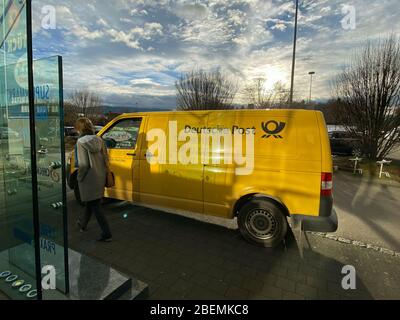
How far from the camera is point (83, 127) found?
350cm

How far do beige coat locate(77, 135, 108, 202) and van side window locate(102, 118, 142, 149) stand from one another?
1.13 metres

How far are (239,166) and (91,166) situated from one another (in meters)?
2.22

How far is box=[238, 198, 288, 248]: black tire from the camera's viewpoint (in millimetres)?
3792

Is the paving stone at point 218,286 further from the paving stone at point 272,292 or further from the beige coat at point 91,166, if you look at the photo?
the beige coat at point 91,166

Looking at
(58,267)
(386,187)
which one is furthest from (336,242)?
(386,187)

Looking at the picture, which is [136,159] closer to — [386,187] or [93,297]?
[93,297]

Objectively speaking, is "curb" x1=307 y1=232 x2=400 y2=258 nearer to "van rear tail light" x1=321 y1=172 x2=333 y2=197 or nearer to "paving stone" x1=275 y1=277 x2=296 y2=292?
"van rear tail light" x1=321 y1=172 x2=333 y2=197

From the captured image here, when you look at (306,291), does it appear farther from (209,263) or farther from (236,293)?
(209,263)

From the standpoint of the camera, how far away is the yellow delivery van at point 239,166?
3.56m

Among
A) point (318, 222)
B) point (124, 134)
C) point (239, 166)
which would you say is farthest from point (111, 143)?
point (318, 222)

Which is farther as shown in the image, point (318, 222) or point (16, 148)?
point (318, 222)

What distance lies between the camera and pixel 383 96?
10484mm

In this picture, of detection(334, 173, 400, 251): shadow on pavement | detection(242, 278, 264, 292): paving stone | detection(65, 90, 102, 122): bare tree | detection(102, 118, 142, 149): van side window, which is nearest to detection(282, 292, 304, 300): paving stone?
detection(242, 278, 264, 292): paving stone

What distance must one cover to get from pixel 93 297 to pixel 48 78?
2.08 metres
